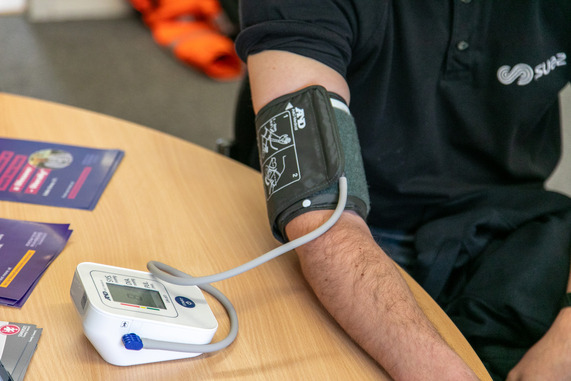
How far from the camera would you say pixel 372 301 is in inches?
27.0

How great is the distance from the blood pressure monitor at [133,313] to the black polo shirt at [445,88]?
0.40 m

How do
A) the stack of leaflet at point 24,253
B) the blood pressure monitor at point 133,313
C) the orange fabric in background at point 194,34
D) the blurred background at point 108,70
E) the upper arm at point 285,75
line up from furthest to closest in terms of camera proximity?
the orange fabric in background at point 194,34 → the blurred background at point 108,70 → the upper arm at point 285,75 → the stack of leaflet at point 24,253 → the blood pressure monitor at point 133,313

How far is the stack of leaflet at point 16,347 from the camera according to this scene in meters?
0.58

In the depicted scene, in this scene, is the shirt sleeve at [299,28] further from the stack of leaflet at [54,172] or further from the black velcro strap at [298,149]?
the stack of leaflet at [54,172]

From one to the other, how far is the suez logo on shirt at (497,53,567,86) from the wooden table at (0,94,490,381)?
0.46 metres

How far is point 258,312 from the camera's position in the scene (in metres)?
0.70

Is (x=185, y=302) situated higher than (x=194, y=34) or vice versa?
(x=185, y=302)

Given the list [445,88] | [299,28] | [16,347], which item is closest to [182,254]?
[16,347]

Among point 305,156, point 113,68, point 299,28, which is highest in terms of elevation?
point 299,28

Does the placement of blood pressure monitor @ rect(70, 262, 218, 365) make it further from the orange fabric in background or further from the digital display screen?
the orange fabric in background

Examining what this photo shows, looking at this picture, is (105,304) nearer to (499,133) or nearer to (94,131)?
(94,131)

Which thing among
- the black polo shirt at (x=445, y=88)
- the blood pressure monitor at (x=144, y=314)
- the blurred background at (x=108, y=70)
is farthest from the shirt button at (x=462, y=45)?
the blurred background at (x=108, y=70)

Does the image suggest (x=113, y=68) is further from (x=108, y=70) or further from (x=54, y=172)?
(x=54, y=172)

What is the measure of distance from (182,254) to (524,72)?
2.31 ft
